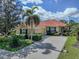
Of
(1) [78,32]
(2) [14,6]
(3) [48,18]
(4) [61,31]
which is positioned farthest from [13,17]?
(3) [48,18]

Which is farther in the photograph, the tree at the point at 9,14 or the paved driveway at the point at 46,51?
the tree at the point at 9,14

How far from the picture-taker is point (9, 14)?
2953cm

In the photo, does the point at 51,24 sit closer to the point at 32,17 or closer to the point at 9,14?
the point at 32,17

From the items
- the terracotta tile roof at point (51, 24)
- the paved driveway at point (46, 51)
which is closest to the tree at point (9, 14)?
the paved driveway at point (46, 51)

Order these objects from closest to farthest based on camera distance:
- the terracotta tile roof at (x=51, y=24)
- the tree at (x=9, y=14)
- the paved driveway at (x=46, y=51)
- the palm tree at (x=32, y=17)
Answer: the paved driveway at (x=46, y=51), the tree at (x=9, y=14), the palm tree at (x=32, y=17), the terracotta tile roof at (x=51, y=24)

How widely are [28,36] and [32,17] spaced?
4.04 meters

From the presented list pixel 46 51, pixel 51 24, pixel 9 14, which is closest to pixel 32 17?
pixel 9 14

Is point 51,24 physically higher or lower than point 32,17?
lower

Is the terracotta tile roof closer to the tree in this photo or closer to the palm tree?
the palm tree

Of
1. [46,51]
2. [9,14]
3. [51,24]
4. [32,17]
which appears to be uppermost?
[9,14]

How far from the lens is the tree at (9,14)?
29250 millimetres

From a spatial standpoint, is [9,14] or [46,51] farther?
[9,14]

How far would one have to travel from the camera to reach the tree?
2925 centimetres

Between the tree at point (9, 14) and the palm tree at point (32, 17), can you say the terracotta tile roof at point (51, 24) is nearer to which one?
the palm tree at point (32, 17)
